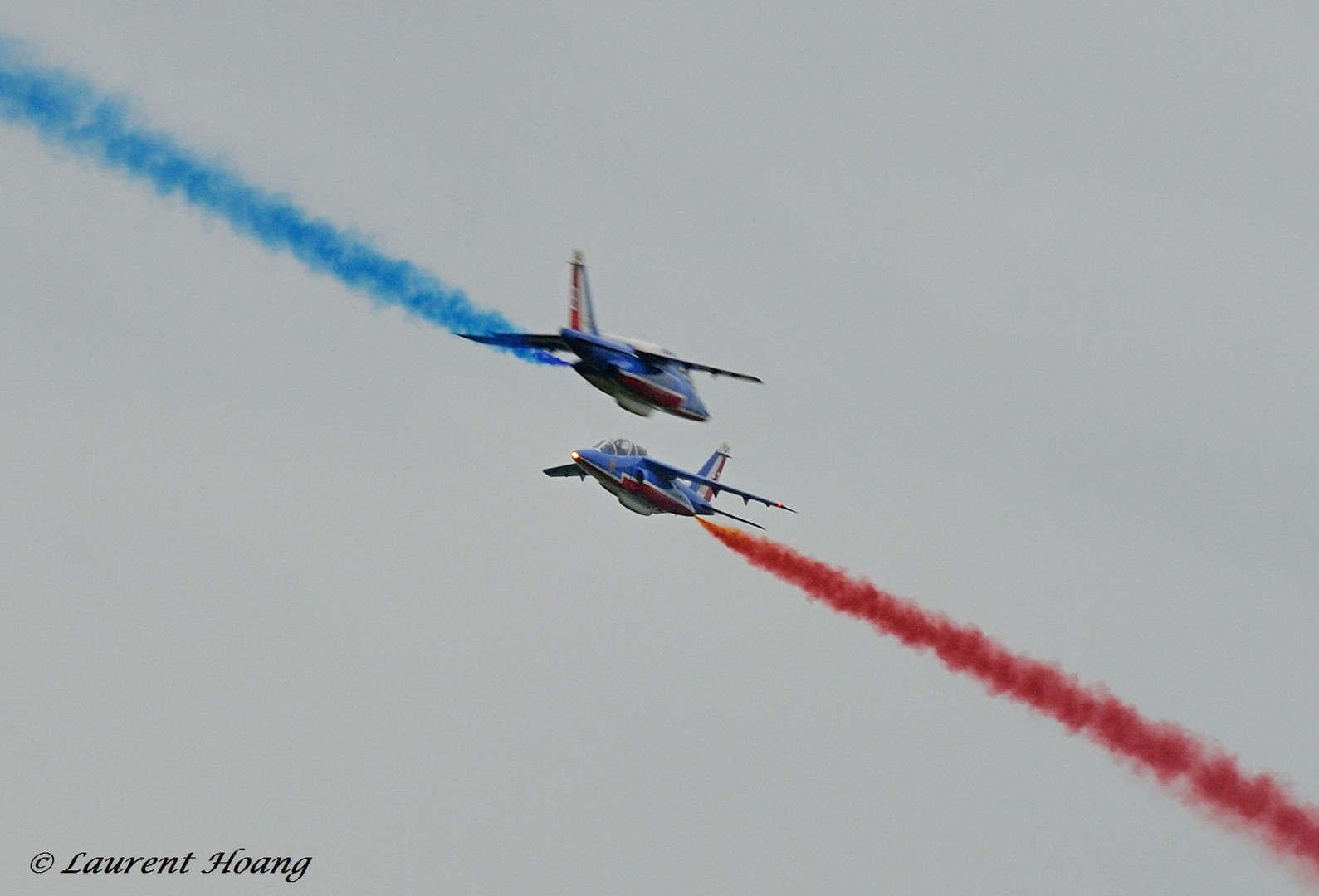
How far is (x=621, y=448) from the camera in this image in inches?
2675

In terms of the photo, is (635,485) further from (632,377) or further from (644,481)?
(632,377)

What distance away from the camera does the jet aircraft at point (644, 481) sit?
67.2 m

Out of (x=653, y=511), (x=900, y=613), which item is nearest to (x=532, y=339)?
(x=653, y=511)

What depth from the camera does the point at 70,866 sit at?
2559 inches

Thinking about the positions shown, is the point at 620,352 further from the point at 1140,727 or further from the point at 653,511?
the point at 1140,727

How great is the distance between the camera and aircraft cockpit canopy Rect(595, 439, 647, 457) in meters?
67.6

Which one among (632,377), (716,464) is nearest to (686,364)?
(632,377)

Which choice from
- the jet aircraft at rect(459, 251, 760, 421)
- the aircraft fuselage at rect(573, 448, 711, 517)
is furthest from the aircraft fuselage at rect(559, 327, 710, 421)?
the aircraft fuselage at rect(573, 448, 711, 517)

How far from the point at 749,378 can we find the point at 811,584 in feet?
39.9

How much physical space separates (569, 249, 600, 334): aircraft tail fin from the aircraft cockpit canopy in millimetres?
7329

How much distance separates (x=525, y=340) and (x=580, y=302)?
7.91 feet

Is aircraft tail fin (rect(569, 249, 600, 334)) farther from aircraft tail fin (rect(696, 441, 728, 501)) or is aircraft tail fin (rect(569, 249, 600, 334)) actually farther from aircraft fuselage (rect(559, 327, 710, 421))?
aircraft tail fin (rect(696, 441, 728, 501))

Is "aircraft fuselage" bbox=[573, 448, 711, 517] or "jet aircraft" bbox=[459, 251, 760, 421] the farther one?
"aircraft fuselage" bbox=[573, 448, 711, 517]

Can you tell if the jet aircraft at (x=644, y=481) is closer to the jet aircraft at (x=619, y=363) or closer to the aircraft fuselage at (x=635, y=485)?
the aircraft fuselage at (x=635, y=485)
